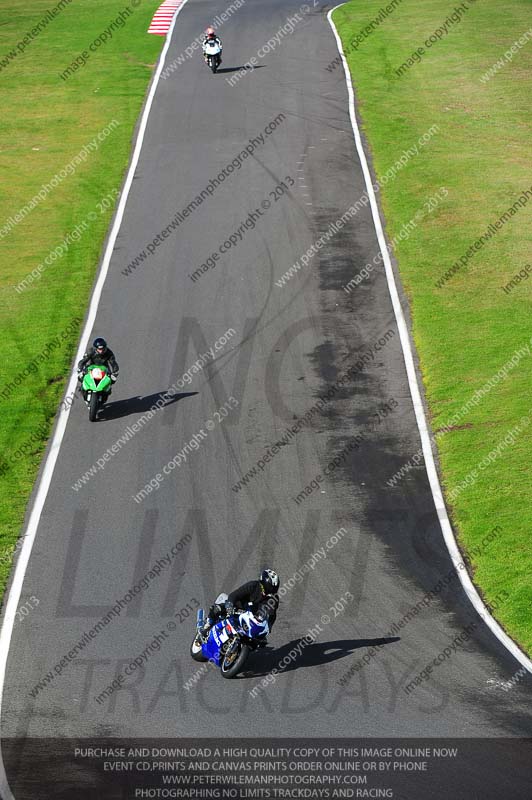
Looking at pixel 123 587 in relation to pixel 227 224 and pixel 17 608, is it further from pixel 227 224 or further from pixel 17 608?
pixel 227 224

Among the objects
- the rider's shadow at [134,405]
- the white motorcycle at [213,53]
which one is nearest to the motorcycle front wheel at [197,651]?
the rider's shadow at [134,405]

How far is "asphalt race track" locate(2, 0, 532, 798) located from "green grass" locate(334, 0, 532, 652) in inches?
39.2

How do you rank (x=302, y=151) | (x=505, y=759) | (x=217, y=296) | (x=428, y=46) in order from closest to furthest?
(x=505, y=759), (x=217, y=296), (x=302, y=151), (x=428, y=46)

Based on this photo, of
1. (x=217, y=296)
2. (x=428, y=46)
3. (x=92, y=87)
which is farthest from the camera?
(x=428, y=46)

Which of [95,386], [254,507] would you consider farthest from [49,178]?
[254,507]

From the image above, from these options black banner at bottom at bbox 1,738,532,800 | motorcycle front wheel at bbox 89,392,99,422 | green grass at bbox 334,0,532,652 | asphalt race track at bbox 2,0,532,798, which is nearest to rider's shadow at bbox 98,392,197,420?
asphalt race track at bbox 2,0,532,798

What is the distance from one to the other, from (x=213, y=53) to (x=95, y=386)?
29.6m

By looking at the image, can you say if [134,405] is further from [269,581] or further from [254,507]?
[269,581]

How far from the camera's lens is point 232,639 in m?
15.2

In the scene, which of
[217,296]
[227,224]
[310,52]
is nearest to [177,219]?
[227,224]

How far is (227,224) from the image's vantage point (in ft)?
112

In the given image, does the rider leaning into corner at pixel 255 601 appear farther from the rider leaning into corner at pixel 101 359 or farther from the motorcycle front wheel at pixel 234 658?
the rider leaning into corner at pixel 101 359

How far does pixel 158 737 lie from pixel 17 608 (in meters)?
4.56

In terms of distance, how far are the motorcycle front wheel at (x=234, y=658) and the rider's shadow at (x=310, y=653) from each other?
49 cm
